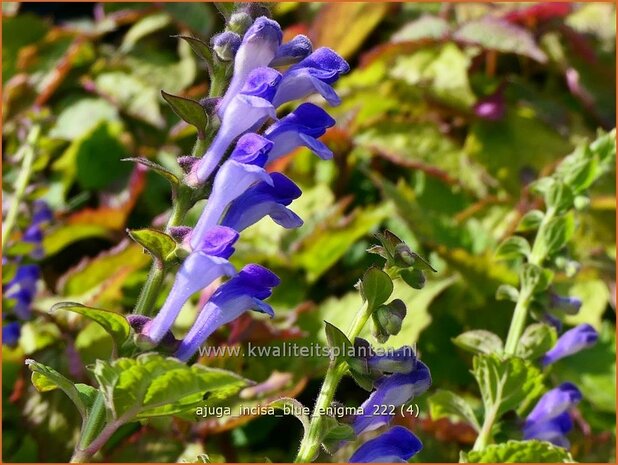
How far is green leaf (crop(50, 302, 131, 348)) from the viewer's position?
2.18 ft

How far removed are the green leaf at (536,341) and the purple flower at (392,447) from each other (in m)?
Answer: 0.30

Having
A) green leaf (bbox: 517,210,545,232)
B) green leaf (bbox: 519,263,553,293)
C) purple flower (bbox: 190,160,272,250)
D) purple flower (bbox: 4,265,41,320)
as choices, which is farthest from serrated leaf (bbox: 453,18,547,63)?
purple flower (bbox: 190,160,272,250)

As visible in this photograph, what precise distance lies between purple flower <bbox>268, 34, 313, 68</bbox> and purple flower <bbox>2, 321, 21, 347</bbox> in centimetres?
95

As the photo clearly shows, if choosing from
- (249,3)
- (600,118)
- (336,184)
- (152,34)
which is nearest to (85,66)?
(152,34)

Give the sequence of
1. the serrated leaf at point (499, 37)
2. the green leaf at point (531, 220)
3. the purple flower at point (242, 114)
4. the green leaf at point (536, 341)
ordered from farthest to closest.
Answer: the serrated leaf at point (499, 37), the green leaf at point (531, 220), the green leaf at point (536, 341), the purple flower at point (242, 114)

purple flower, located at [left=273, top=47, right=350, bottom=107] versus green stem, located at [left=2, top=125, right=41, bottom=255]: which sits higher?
purple flower, located at [left=273, top=47, right=350, bottom=107]

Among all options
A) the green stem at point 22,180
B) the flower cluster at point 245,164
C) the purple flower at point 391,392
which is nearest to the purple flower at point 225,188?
the flower cluster at point 245,164

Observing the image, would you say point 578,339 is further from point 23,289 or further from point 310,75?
point 23,289

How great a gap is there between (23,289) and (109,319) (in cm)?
101

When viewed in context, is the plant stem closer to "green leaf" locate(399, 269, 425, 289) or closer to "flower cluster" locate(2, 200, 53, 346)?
"green leaf" locate(399, 269, 425, 289)

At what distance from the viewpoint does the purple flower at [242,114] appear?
2.42 feet

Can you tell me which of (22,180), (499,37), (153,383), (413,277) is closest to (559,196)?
(413,277)

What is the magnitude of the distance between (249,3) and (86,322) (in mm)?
1043

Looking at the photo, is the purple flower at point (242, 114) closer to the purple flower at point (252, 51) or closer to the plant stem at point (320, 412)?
the purple flower at point (252, 51)
